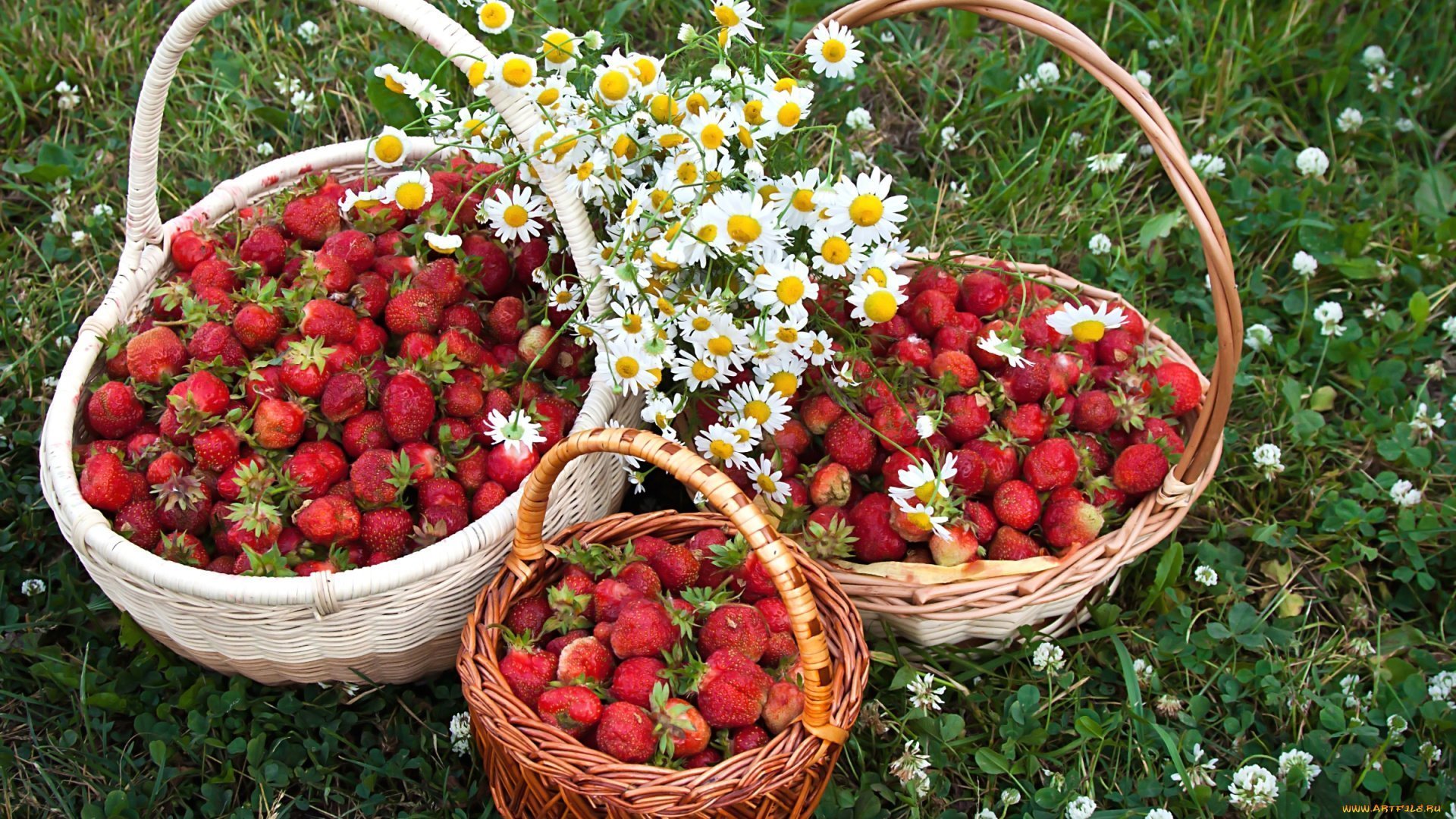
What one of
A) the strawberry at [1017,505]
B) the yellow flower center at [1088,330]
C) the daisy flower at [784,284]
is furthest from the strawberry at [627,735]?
the yellow flower center at [1088,330]

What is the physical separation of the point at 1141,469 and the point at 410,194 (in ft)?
4.03

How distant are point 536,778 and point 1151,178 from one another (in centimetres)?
210

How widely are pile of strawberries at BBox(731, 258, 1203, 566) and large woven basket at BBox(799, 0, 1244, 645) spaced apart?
0.05 metres

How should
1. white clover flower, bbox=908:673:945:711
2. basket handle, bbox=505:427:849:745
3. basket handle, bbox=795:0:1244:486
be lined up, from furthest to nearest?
white clover flower, bbox=908:673:945:711
basket handle, bbox=795:0:1244:486
basket handle, bbox=505:427:849:745

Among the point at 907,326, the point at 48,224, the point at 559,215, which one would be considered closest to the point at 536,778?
the point at 559,215

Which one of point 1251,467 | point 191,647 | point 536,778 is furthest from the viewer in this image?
point 1251,467

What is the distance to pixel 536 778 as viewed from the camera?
158 cm

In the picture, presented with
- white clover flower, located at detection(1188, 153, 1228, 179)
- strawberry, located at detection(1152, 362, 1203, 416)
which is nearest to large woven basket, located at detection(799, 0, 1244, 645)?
strawberry, located at detection(1152, 362, 1203, 416)

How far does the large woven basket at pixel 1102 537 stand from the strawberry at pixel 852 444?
0.56 ft

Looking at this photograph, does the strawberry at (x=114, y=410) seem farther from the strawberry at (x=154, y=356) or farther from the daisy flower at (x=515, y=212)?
the daisy flower at (x=515, y=212)

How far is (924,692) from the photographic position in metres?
1.88

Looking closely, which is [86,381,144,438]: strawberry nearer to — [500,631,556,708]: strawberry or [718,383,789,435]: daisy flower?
[500,631,556,708]: strawberry

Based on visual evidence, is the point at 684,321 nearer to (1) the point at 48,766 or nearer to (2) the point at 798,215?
(2) the point at 798,215

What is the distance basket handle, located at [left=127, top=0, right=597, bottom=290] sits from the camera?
1534 millimetres
